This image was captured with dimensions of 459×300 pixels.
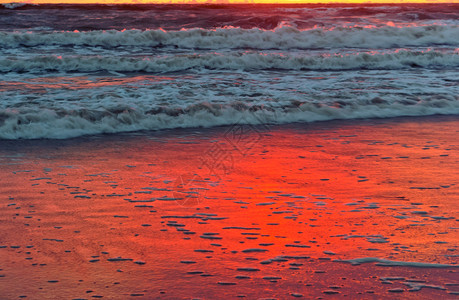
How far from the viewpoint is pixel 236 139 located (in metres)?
6.37

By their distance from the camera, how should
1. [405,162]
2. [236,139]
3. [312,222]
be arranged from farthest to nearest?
[236,139] → [405,162] → [312,222]

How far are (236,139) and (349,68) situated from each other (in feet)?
24.9

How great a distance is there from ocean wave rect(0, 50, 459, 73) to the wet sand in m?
6.69

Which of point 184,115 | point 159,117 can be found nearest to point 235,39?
point 184,115

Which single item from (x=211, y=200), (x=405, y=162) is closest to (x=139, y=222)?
(x=211, y=200)

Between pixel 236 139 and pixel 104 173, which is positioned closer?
pixel 104 173

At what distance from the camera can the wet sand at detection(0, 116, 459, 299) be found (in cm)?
270

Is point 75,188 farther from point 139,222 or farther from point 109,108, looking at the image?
point 109,108

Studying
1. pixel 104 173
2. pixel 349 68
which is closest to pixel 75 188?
pixel 104 173

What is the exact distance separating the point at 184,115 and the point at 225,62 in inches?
233

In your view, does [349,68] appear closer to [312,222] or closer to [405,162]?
[405,162]

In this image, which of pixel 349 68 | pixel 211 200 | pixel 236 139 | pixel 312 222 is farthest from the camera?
pixel 349 68

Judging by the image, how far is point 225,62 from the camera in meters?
13.0

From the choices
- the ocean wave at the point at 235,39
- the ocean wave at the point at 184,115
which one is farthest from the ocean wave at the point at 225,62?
the ocean wave at the point at 184,115
